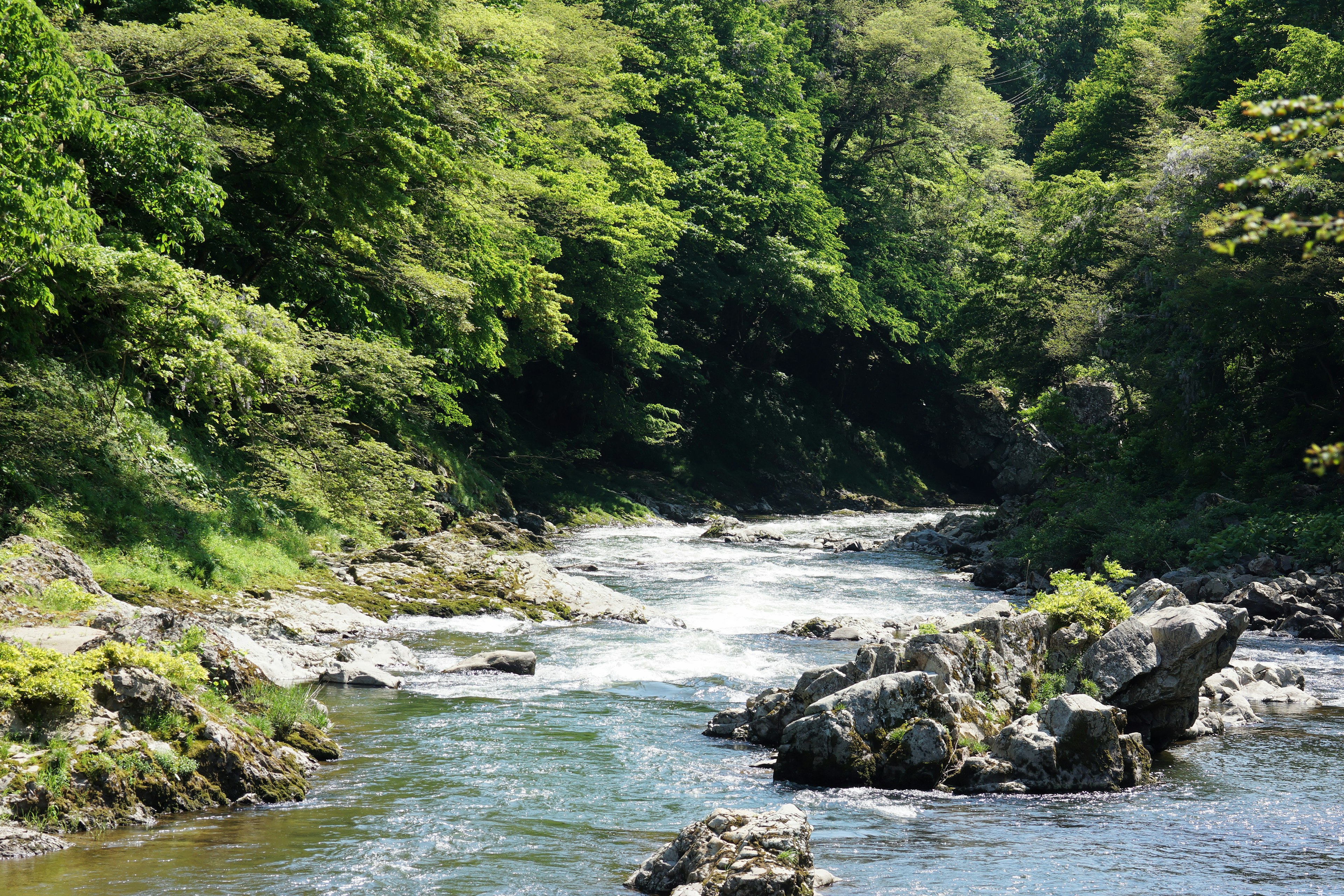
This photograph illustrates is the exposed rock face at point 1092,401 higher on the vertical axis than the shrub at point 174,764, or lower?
higher

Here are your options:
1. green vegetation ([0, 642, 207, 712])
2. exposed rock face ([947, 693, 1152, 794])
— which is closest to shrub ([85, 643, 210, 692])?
green vegetation ([0, 642, 207, 712])

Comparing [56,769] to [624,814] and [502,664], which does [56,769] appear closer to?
[624,814]

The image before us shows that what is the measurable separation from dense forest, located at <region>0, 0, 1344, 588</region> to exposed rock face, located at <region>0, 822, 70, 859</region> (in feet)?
19.2

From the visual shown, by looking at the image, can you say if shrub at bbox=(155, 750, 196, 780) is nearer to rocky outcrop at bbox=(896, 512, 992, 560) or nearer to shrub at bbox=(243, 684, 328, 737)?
shrub at bbox=(243, 684, 328, 737)

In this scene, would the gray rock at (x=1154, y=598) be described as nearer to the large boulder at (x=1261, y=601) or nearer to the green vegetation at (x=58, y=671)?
the large boulder at (x=1261, y=601)

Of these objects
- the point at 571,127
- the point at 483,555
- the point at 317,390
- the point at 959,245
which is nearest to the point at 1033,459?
the point at 959,245

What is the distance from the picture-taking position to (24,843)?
23.3 feet

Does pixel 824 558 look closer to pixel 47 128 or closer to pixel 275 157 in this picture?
pixel 275 157

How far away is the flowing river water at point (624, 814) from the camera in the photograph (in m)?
7.34

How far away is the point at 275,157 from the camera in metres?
19.0

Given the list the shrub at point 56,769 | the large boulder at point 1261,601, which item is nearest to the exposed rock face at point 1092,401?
the large boulder at point 1261,601

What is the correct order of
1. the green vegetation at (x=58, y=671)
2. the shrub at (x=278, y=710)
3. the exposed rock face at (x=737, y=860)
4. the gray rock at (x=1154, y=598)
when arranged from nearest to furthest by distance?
1. the exposed rock face at (x=737, y=860)
2. the green vegetation at (x=58, y=671)
3. the shrub at (x=278, y=710)
4. the gray rock at (x=1154, y=598)

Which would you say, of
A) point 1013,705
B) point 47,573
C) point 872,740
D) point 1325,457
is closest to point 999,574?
point 1013,705

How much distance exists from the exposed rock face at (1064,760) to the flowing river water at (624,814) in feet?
0.66
